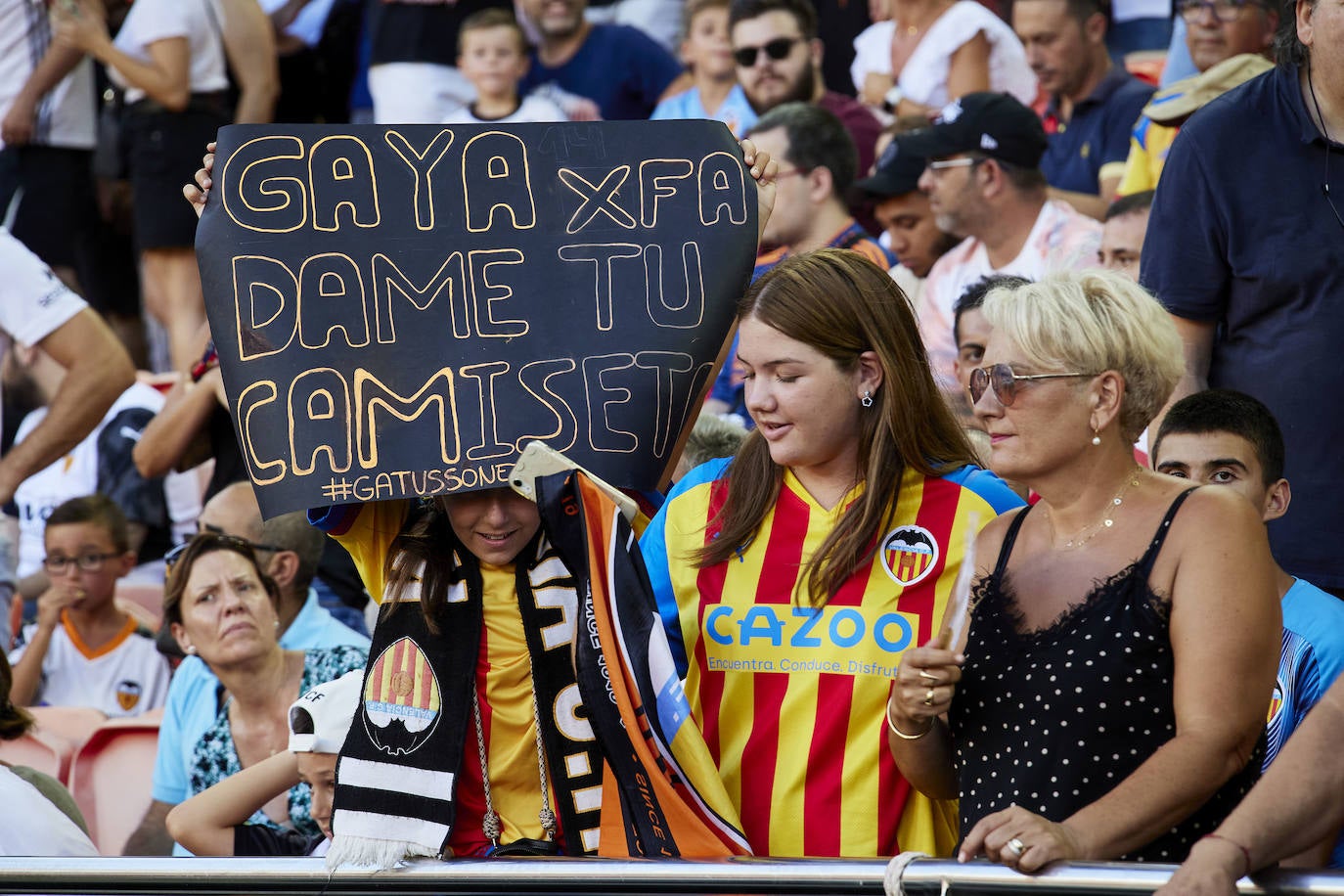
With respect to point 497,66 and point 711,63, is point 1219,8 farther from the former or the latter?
point 497,66

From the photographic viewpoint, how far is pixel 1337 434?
11.7 feet

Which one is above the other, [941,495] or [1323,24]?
[1323,24]

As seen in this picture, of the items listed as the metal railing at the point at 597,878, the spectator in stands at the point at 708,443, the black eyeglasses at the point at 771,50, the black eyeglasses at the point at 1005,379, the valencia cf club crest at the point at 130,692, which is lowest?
the valencia cf club crest at the point at 130,692

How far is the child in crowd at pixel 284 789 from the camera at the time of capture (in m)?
3.69

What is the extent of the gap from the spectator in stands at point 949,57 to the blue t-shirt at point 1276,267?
3.31 metres

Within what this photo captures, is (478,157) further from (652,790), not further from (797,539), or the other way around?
(652,790)

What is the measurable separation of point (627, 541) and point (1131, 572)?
31.4 inches

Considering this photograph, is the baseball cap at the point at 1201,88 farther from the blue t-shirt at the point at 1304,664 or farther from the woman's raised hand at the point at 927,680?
the woman's raised hand at the point at 927,680

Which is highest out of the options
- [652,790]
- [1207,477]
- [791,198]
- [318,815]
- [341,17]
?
[341,17]

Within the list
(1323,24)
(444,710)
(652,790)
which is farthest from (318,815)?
(1323,24)

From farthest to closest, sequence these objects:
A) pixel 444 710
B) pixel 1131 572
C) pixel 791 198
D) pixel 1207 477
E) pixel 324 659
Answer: pixel 791 198 < pixel 324 659 < pixel 1207 477 < pixel 444 710 < pixel 1131 572

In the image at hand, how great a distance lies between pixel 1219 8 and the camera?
223 inches

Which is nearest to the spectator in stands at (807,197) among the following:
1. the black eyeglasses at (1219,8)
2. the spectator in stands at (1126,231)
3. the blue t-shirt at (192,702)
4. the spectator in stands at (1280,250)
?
the spectator in stands at (1126,231)

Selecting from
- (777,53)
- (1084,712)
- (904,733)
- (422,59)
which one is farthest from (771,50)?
(1084,712)
